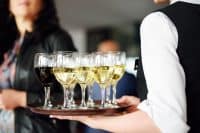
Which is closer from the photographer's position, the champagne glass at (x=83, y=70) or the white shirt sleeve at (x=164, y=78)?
the white shirt sleeve at (x=164, y=78)

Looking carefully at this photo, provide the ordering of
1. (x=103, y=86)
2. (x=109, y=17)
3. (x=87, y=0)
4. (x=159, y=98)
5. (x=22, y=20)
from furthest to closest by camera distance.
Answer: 1. (x=109, y=17)
2. (x=87, y=0)
3. (x=22, y=20)
4. (x=103, y=86)
5. (x=159, y=98)

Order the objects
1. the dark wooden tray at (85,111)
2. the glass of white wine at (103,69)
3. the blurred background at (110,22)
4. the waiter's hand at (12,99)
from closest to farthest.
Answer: the dark wooden tray at (85,111), the glass of white wine at (103,69), the waiter's hand at (12,99), the blurred background at (110,22)

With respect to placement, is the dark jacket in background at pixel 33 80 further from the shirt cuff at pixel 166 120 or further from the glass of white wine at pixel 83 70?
the shirt cuff at pixel 166 120

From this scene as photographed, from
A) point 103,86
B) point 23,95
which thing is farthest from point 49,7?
point 103,86

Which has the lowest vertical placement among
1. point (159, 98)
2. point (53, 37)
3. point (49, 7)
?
point (159, 98)

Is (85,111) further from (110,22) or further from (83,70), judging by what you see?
(110,22)

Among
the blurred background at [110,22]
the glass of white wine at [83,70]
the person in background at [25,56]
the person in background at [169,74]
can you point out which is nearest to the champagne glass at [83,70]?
the glass of white wine at [83,70]

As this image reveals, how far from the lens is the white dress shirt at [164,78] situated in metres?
0.95

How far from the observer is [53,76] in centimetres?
127

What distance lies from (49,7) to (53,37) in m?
0.13

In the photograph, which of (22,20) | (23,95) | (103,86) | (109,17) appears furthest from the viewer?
(109,17)

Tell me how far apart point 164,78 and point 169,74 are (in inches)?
0.6

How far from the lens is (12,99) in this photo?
1547mm

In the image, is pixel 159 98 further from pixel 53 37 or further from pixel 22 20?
pixel 22 20
